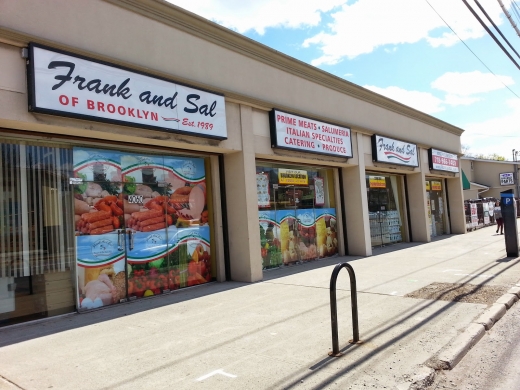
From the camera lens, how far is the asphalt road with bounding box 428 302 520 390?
396cm

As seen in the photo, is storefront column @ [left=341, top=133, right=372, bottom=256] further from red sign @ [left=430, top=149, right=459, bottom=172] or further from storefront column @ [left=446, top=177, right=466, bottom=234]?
storefront column @ [left=446, top=177, right=466, bottom=234]

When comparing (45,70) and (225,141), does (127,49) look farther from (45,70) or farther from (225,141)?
(225,141)

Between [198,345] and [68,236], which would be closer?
[198,345]

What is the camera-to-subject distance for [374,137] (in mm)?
15086

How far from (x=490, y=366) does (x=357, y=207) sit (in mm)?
9916

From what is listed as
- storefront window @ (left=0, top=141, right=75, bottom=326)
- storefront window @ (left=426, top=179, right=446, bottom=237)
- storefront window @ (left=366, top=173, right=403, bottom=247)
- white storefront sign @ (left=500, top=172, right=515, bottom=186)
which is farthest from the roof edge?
white storefront sign @ (left=500, top=172, right=515, bottom=186)

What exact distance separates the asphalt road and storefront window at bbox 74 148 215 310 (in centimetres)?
619

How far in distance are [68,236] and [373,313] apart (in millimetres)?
5638

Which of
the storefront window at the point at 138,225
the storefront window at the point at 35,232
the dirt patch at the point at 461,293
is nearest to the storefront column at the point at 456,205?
the dirt patch at the point at 461,293

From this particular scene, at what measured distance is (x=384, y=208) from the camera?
17.6m

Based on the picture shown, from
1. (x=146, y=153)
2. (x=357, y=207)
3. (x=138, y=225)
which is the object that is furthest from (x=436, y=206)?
(x=138, y=225)

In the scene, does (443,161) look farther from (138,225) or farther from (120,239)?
(120,239)

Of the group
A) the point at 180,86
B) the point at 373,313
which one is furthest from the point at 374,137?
the point at 373,313

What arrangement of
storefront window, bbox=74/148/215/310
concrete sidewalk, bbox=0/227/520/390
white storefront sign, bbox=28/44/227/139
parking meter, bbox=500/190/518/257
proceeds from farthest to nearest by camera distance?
parking meter, bbox=500/190/518/257 < storefront window, bbox=74/148/215/310 < white storefront sign, bbox=28/44/227/139 < concrete sidewalk, bbox=0/227/520/390
